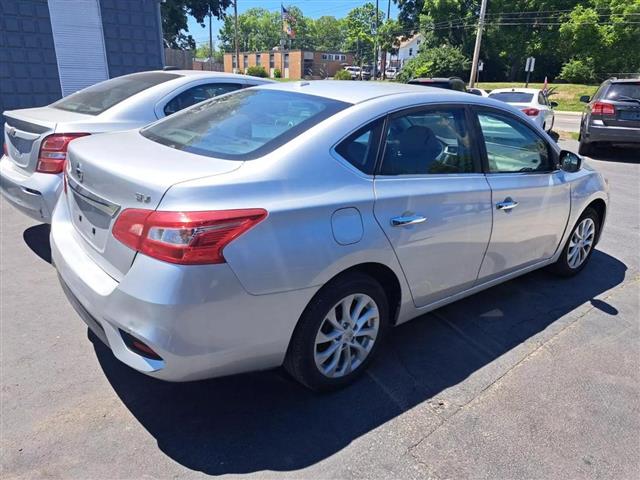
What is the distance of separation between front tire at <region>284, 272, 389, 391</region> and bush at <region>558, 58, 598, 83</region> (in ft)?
143

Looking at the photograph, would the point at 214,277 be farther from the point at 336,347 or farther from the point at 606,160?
the point at 606,160

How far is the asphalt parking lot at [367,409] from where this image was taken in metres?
2.25

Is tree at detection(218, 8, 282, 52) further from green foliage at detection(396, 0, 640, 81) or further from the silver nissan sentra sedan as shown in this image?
the silver nissan sentra sedan

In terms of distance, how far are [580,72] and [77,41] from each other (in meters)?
39.6

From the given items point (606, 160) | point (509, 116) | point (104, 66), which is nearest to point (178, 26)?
point (104, 66)

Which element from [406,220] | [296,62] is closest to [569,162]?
[406,220]

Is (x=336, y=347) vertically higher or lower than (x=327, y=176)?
lower

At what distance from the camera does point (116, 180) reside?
2262 mm

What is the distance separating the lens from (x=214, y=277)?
203 centimetres

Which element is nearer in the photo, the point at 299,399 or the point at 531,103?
the point at 299,399

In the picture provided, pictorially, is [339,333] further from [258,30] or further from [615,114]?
[258,30]

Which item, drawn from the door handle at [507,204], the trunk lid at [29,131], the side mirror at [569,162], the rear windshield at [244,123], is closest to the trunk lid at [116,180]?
the rear windshield at [244,123]

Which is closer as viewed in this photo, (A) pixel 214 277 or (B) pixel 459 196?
(A) pixel 214 277

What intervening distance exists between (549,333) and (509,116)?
5.21ft
